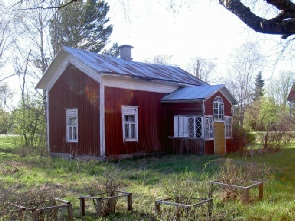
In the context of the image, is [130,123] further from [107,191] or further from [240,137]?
[107,191]

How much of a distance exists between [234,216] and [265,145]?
14043 millimetres

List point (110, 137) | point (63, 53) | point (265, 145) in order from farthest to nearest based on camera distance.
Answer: point (265, 145), point (63, 53), point (110, 137)

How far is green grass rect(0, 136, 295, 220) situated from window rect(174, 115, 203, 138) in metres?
1.87

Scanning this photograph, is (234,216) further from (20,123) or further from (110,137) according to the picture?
(20,123)

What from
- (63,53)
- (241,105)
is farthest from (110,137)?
(241,105)

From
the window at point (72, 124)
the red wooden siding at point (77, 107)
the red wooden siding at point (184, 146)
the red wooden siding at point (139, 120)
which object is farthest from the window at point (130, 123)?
the window at point (72, 124)

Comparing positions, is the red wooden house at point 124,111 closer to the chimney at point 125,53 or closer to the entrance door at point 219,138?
the entrance door at point 219,138

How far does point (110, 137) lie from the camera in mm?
16516

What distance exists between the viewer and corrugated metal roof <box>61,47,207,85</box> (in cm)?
1695

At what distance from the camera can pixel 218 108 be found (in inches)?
745

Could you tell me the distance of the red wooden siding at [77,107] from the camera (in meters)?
16.7

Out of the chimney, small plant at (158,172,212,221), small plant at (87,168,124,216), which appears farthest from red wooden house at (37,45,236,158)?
small plant at (158,172,212,221)

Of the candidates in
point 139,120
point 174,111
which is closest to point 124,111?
point 139,120

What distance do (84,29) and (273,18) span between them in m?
27.6
